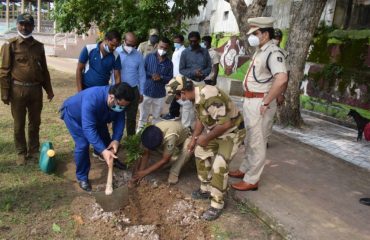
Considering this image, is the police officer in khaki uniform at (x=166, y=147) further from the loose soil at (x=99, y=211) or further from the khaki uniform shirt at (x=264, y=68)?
the khaki uniform shirt at (x=264, y=68)

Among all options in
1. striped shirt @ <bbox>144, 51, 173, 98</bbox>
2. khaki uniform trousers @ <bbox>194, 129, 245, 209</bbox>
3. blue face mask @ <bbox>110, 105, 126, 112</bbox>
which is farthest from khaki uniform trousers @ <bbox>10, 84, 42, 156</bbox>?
khaki uniform trousers @ <bbox>194, 129, 245, 209</bbox>

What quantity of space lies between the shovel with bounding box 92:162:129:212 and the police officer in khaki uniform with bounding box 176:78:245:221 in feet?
2.82

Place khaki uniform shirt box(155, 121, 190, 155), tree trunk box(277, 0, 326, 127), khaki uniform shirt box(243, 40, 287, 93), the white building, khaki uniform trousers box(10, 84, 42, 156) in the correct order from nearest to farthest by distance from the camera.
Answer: khaki uniform shirt box(243, 40, 287, 93), khaki uniform shirt box(155, 121, 190, 155), khaki uniform trousers box(10, 84, 42, 156), tree trunk box(277, 0, 326, 127), the white building

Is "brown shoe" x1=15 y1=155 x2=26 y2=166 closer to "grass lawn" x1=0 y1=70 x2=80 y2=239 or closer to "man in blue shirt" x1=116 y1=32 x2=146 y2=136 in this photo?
"grass lawn" x1=0 y1=70 x2=80 y2=239

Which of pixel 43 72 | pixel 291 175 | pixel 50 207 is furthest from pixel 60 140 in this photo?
pixel 291 175

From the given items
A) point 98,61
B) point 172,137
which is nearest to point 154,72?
point 98,61

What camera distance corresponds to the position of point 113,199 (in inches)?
141

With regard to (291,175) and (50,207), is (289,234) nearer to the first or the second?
(291,175)

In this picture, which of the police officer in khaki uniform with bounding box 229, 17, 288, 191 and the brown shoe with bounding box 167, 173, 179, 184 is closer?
the police officer in khaki uniform with bounding box 229, 17, 288, 191

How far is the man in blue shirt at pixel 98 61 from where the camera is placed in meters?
4.64

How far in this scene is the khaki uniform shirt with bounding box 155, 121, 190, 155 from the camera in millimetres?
4112

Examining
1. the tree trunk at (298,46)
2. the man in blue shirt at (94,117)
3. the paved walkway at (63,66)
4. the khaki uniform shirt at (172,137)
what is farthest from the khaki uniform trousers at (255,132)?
the paved walkway at (63,66)

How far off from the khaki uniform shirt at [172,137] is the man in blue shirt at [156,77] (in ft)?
4.57

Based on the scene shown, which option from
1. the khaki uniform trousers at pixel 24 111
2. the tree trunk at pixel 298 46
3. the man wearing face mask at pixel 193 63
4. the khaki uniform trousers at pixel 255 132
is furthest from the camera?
the tree trunk at pixel 298 46
